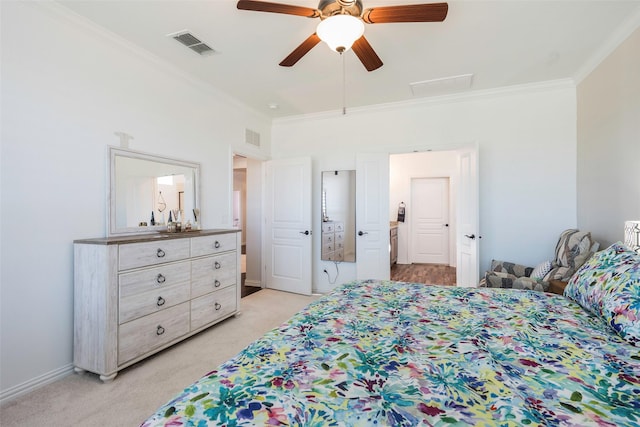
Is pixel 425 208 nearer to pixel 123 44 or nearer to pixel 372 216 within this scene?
pixel 372 216

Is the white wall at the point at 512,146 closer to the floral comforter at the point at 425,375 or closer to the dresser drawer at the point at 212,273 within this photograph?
the floral comforter at the point at 425,375

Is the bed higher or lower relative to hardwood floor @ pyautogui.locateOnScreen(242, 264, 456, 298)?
higher

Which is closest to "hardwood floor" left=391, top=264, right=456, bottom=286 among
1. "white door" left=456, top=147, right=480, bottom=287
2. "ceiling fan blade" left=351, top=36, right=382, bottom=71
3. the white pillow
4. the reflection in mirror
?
"white door" left=456, top=147, right=480, bottom=287

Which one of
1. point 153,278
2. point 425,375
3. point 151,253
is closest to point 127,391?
point 153,278

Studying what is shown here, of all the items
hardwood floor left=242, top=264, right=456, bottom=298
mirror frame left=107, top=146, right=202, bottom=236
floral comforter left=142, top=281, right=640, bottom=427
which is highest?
mirror frame left=107, top=146, right=202, bottom=236

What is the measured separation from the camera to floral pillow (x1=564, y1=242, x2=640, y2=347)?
1191 mm

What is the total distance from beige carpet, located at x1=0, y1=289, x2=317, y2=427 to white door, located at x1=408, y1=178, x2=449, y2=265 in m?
4.92

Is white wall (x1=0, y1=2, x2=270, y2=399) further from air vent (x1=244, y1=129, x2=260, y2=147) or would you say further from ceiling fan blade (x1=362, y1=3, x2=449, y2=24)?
ceiling fan blade (x1=362, y1=3, x2=449, y2=24)

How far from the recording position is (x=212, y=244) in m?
3.04

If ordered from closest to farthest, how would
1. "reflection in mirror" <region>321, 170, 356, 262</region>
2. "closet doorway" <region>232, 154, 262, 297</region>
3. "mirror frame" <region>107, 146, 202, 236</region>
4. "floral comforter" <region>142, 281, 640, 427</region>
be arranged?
"floral comforter" <region>142, 281, 640, 427</region>
"mirror frame" <region>107, 146, 202, 236</region>
"reflection in mirror" <region>321, 170, 356, 262</region>
"closet doorway" <region>232, 154, 262, 297</region>

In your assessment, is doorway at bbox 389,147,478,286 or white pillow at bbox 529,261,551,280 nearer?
white pillow at bbox 529,261,551,280

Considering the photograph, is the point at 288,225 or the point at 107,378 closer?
the point at 107,378

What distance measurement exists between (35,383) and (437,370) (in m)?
2.69

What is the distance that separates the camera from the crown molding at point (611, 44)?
229 centimetres
